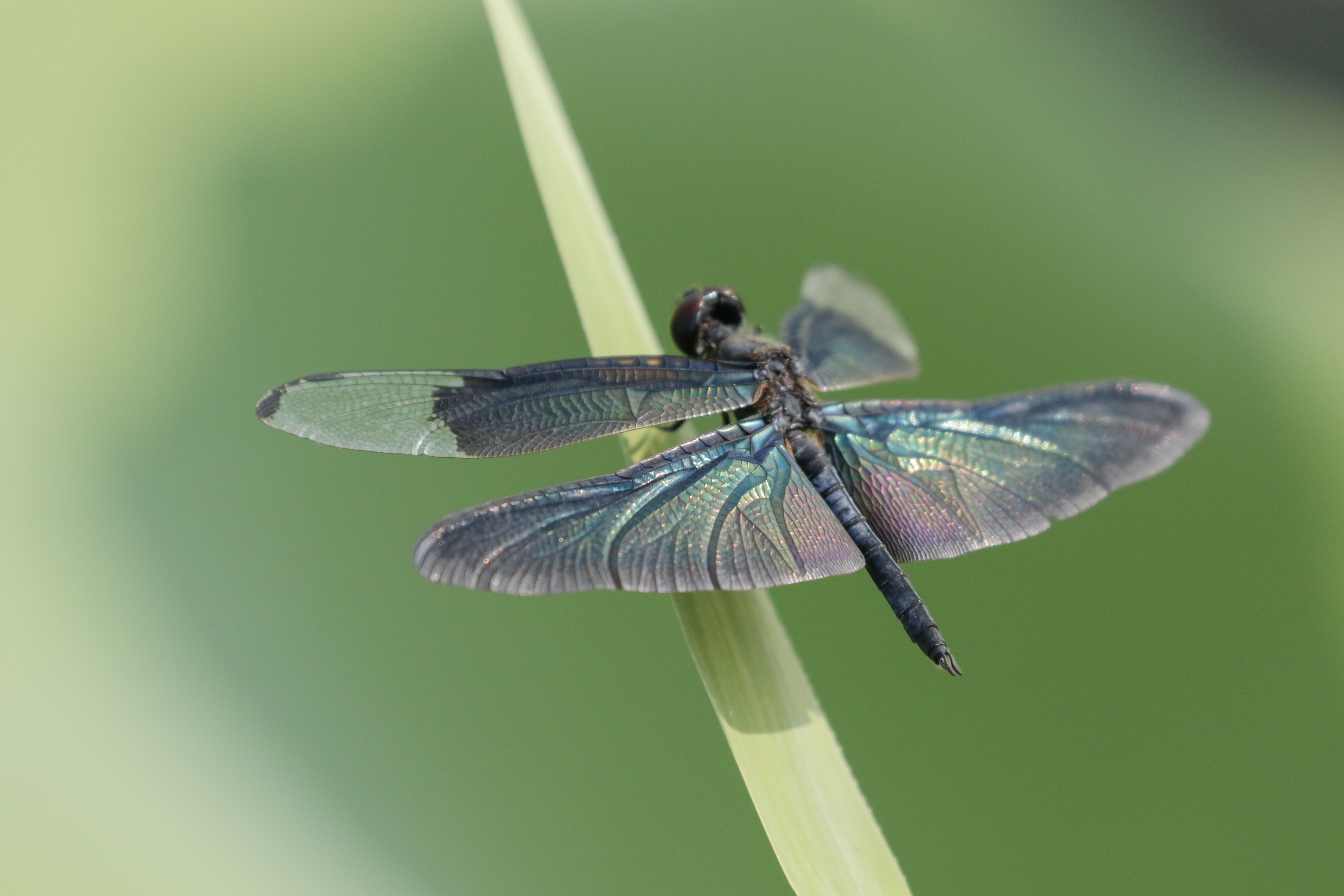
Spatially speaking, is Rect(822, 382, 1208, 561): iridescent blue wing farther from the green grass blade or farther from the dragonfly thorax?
the green grass blade

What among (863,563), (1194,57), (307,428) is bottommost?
(863,563)

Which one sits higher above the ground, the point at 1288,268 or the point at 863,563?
the point at 1288,268

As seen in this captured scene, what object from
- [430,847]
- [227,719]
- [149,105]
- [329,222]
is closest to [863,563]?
[430,847]

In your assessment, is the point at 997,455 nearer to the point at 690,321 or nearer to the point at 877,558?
the point at 877,558

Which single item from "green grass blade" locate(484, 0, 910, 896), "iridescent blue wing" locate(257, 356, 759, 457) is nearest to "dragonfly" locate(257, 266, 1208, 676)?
"iridescent blue wing" locate(257, 356, 759, 457)

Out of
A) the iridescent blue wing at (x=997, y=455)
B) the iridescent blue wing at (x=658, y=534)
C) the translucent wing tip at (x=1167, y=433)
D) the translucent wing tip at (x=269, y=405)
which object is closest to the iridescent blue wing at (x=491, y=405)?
the translucent wing tip at (x=269, y=405)

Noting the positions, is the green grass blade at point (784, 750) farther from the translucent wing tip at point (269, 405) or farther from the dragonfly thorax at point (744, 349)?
the translucent wing tip at point (269, 405)

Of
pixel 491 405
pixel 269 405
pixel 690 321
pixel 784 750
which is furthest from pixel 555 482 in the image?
pixel 784 750

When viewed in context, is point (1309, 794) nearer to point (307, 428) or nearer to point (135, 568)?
point (307, 428)
